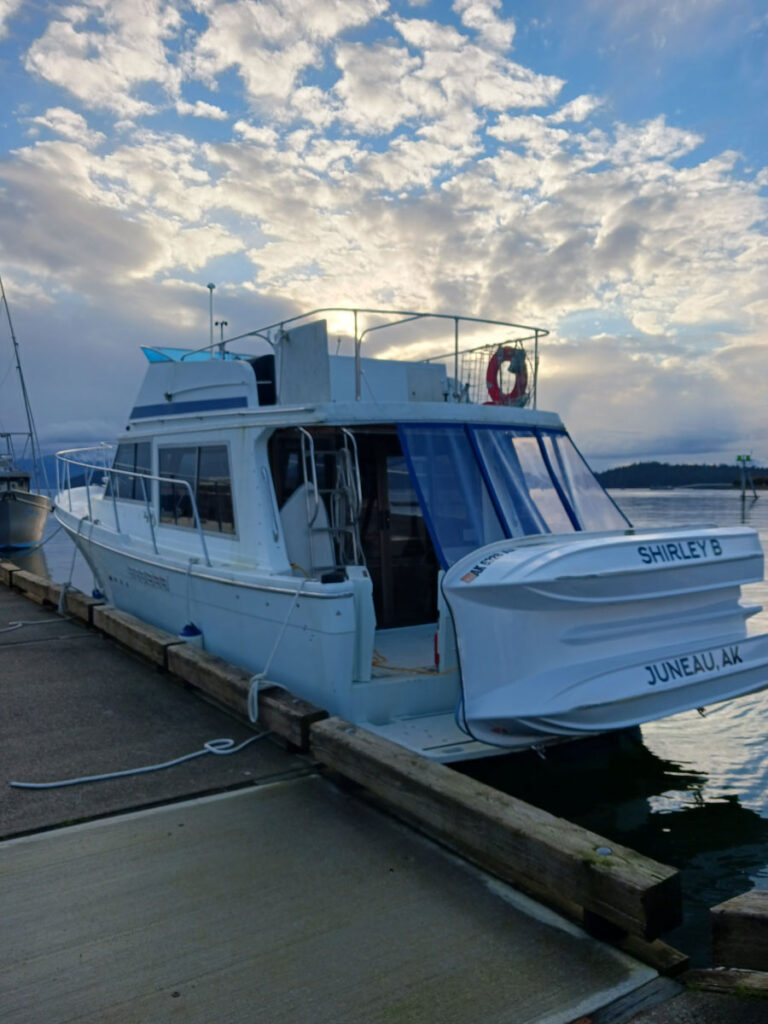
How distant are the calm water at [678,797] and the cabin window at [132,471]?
4.57 m

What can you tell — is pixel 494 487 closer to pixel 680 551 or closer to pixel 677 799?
pixel 680 551

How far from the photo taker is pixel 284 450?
6.56 m

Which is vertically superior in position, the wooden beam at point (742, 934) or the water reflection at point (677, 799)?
the wooden beam at point (742, 934)

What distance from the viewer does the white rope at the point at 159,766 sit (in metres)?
4.61

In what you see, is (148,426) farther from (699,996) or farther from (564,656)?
(699,996)

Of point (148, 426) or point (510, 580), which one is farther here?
point (148, 426)

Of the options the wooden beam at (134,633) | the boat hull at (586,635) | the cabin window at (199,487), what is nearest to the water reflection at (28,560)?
the wooden beam at (134,633)

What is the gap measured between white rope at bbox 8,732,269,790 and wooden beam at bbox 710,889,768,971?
127 inches

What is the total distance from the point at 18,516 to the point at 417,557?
947 inches

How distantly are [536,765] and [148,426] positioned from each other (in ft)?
16.4

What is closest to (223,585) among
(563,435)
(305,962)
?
(563,435)

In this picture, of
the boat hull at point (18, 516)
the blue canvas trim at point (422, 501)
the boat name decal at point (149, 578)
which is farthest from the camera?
the boat hull at point (18, 516)

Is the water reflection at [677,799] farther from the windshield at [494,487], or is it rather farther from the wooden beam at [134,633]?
the wooden beam at [134,633]

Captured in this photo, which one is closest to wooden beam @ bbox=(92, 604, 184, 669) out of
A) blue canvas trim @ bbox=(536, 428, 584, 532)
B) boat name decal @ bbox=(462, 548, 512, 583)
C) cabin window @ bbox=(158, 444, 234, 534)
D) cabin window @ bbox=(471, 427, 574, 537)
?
cabin window @ bbox=(158, 444, 234, 534)
